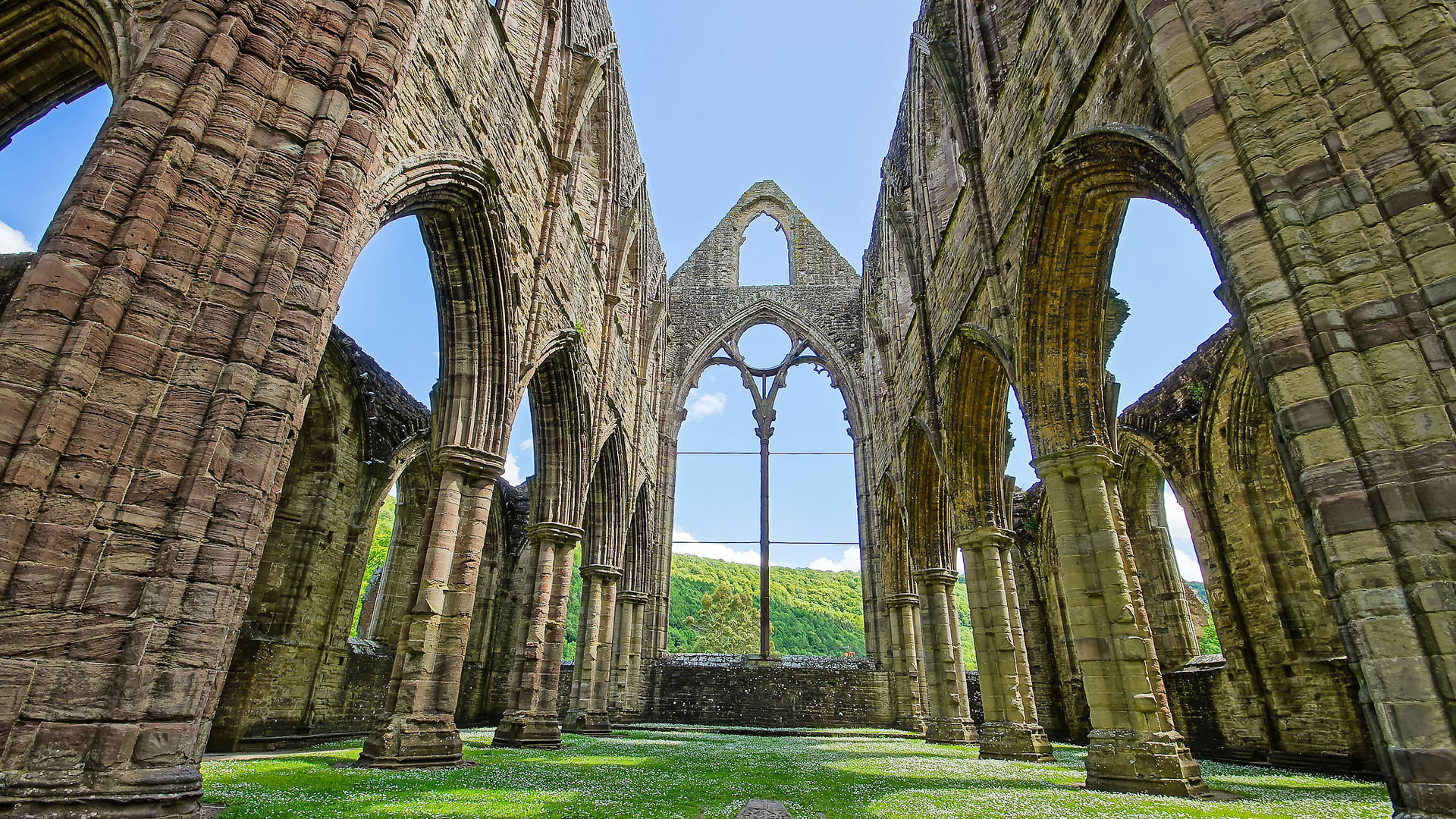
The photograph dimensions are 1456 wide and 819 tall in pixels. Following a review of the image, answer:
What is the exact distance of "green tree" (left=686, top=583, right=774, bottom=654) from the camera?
27516mm

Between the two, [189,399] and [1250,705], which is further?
[1250,705]

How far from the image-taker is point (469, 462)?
7.86 metres

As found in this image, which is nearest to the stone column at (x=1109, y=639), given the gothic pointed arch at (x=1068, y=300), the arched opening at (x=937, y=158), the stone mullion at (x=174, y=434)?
the gothic pointed arch at (x=1068, y=300)

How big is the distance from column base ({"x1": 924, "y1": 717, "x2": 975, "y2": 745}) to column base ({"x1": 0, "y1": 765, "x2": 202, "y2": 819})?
11.5 metres

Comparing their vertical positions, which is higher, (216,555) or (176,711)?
(216,555)

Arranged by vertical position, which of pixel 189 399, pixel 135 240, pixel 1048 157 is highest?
pixel 1048 157

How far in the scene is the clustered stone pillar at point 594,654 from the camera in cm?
1298

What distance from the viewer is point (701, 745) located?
10.9 metres

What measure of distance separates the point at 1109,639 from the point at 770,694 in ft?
40.8

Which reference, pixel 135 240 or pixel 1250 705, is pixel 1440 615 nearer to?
pixel 135 240

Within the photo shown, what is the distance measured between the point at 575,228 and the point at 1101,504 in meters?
9.25

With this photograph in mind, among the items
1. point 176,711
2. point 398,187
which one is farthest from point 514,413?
point 176,711

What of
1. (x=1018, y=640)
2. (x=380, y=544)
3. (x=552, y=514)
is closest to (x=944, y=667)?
(x=1018, y=640)

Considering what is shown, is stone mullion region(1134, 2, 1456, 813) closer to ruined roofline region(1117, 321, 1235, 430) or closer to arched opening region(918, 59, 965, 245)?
ruined roofline region(1117, 321, 1235, 430)
